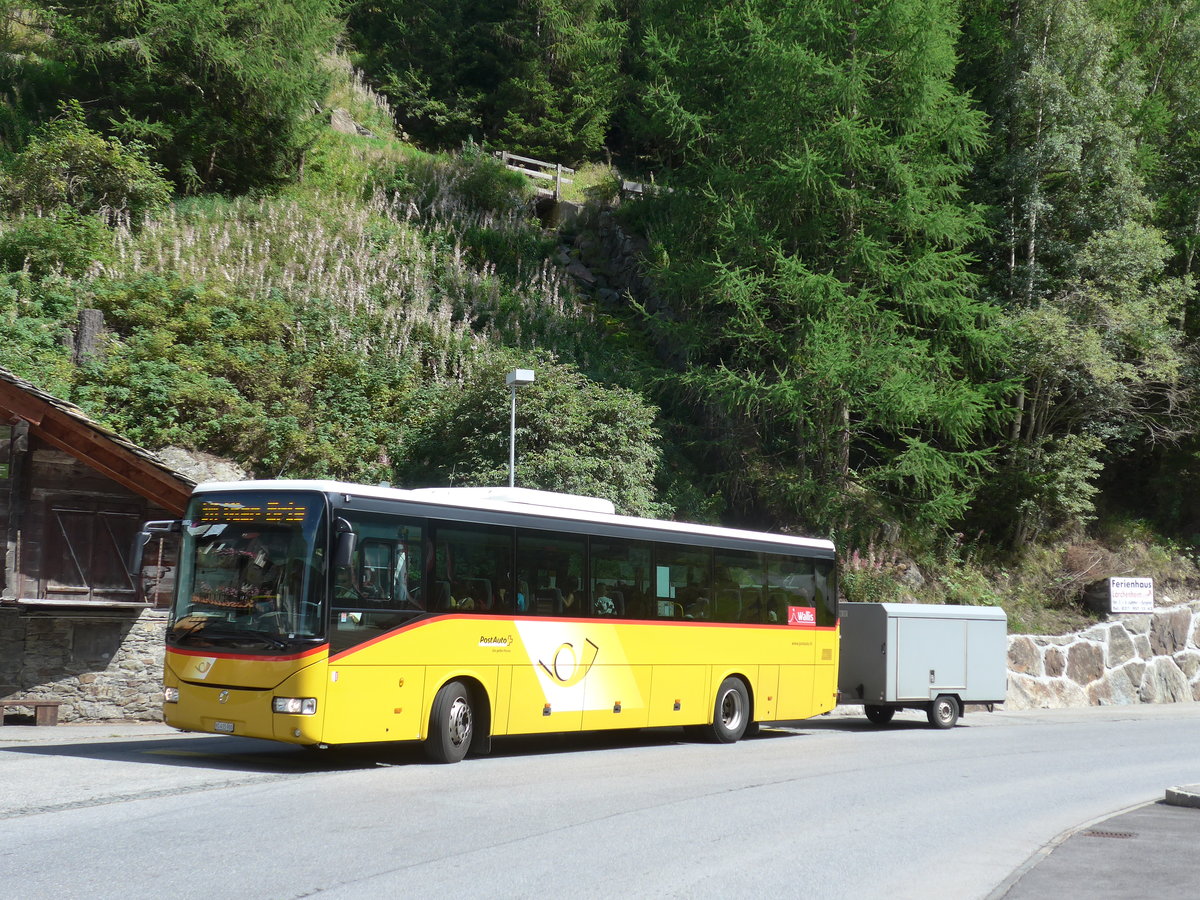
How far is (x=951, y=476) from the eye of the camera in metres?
29.3

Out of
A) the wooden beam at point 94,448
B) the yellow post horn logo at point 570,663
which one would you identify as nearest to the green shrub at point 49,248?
the wooden beam at point 94,448

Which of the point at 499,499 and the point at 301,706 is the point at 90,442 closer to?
the point at 499,499

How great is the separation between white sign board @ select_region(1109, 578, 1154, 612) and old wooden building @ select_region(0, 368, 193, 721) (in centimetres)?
2429

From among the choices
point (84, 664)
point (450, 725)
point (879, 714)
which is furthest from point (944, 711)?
point (84, 664)

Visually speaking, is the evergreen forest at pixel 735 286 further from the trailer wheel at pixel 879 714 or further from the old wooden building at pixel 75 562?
the trailer wheel at pixel 879 714

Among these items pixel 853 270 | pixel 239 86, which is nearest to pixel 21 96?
pixel 239 86

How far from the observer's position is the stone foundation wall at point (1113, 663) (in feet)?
91.3

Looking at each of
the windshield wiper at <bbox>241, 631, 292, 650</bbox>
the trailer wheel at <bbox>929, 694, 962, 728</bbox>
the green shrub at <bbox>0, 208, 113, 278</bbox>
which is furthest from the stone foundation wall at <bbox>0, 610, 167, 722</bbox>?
the trailer wheel at <bbox>929, 694, 962, 728</bbox>

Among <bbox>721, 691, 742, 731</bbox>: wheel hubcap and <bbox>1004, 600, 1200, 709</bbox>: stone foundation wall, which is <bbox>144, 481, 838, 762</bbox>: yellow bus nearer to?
<bbox>721, 691, 742, 731</bbox>: wheel hubcap

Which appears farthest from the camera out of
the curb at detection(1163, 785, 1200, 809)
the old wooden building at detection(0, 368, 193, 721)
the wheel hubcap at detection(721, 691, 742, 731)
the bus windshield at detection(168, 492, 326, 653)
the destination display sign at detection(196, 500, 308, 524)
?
the wheel hubcap at detection(721, 691, 742, 731)

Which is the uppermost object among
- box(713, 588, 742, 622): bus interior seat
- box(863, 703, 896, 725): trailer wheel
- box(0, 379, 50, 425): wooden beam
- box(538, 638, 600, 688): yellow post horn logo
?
box(0, 379, 50, 425): wooden beam

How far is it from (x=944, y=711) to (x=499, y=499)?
12064 mm

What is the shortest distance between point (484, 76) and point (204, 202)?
27.2 metres

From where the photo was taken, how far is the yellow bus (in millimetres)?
11883
